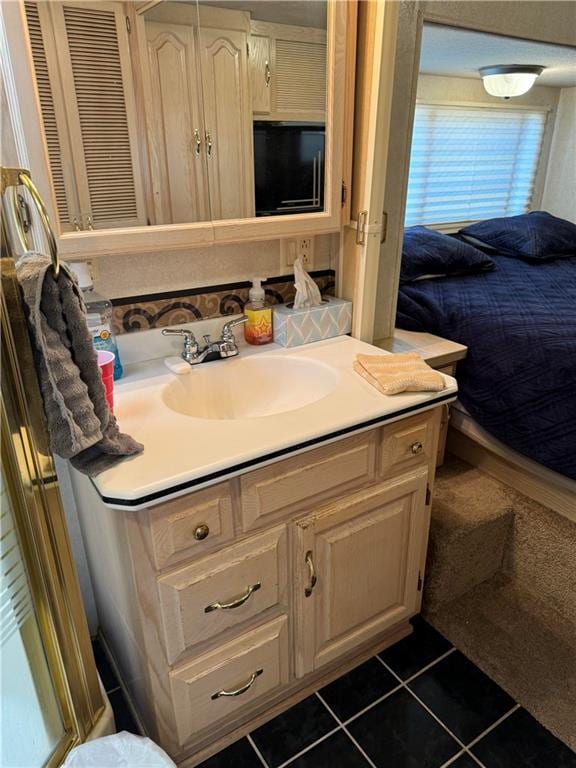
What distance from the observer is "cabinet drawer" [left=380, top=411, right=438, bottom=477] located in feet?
4.20

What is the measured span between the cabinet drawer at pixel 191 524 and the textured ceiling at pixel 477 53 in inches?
65.5

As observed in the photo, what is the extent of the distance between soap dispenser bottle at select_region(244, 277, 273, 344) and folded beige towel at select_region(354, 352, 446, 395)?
288 mm

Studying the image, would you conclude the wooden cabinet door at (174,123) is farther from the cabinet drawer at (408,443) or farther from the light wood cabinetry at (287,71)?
the cabinet drawer at (408,443)

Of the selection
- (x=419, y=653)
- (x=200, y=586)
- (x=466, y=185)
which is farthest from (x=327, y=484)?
(x=466, y=185)

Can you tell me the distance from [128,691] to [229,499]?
720mm

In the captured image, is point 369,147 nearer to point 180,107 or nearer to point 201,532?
point 180,107

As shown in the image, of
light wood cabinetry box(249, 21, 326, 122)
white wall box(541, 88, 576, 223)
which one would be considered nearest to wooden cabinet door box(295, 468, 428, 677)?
light wood cabinetry box(249, 21, 326, 122)

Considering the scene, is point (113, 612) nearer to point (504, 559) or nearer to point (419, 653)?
point (419, 653)

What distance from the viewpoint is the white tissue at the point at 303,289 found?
155cm

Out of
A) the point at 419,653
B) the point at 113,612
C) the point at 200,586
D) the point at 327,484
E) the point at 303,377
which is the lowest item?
the point at 419,653

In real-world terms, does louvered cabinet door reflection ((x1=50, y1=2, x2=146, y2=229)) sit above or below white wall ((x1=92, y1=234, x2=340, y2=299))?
above

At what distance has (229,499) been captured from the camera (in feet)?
3.49

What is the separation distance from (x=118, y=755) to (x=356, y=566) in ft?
2.13

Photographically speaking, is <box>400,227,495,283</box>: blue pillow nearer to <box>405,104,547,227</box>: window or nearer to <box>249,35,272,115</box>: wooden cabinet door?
<box>405,104,547,227</box>: window
